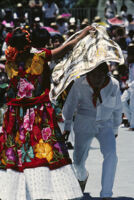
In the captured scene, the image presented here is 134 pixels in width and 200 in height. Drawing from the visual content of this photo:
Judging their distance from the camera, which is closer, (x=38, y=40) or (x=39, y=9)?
(x=38, y=40)

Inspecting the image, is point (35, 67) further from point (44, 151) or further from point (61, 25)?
point (61, 25)

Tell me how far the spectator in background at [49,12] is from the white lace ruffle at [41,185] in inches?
657

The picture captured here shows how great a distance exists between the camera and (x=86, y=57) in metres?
5.78

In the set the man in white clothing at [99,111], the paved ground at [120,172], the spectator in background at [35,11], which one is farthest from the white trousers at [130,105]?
the spectator in background at [35,11]

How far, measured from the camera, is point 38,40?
20.2 feet

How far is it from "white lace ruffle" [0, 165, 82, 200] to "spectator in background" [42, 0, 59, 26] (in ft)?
54.8

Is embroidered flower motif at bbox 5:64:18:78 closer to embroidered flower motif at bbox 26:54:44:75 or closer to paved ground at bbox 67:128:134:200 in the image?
embroidered flower motif at bbox 26:54:44:75

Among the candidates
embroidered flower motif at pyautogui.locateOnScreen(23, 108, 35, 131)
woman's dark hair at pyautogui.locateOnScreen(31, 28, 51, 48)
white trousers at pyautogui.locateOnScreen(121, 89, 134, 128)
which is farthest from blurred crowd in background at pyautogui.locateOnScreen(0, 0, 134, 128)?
embroidered flower motif at pyautogui.locateOnScreen(23, 108, 35, 131)

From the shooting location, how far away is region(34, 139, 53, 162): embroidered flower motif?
5578 mm

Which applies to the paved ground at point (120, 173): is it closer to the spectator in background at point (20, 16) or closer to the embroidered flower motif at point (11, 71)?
the embroidered flower motif at point (11, 71)

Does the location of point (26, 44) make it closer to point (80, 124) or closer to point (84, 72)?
point (84, 72)

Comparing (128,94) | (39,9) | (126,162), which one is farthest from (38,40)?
(39,9)

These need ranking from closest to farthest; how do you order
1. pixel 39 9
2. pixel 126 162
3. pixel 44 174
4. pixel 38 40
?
pixel 44 174 → pixel 38 40 → pixel 126 162 → pixel 39 9

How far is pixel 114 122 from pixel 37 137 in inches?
41.3
